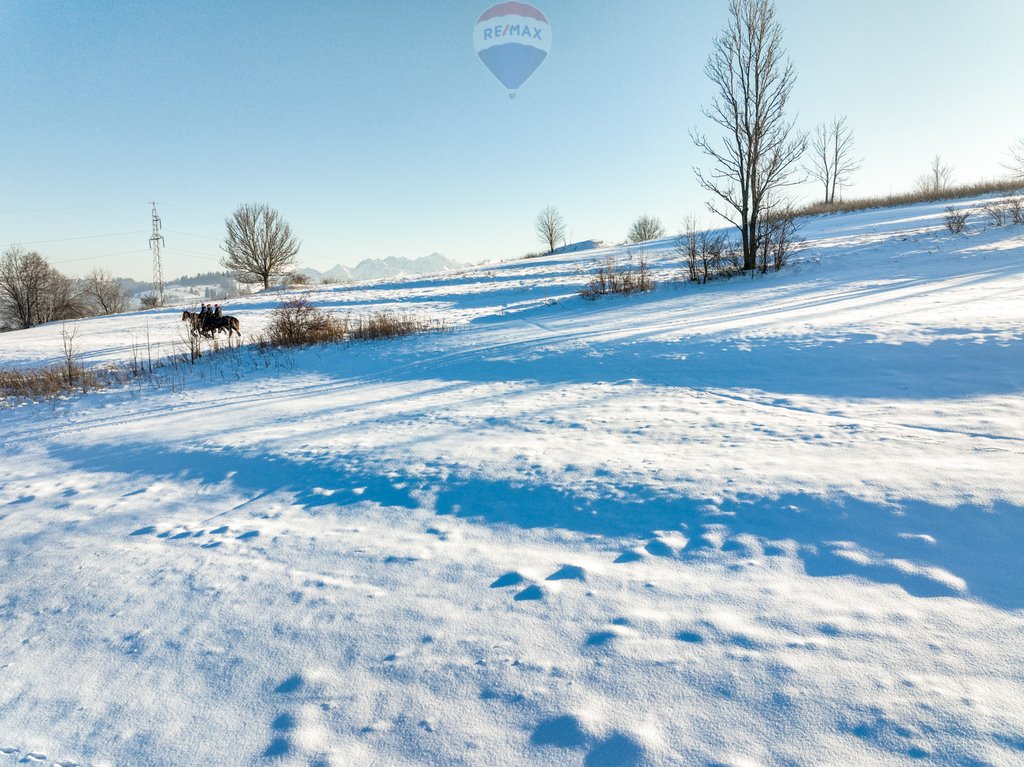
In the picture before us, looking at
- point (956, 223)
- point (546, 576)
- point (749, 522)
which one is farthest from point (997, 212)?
point (546, 576)

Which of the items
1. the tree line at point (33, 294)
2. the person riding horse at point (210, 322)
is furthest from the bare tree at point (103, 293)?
the person riding horse at point (210, 322)

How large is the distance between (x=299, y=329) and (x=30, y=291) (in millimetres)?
52901

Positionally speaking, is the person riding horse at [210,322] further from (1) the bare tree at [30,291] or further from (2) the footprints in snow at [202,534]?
(1) the bare tree at [30,291]

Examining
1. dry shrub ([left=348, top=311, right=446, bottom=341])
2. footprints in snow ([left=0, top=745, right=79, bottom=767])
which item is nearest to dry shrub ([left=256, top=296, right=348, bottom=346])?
dry shrub ([left=348, top=311, right=446, bottom=341])

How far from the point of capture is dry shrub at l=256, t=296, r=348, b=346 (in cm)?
1301

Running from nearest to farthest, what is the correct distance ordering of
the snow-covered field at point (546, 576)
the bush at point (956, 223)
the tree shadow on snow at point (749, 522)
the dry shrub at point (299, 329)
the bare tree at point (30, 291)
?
1. the snow-covered field at point (546, 576)
2. the tree shadow on snow at point (749, 522)
3. the dry shrub at point (299, 329)
4. the bush at point (956, 223)
5. the bare tree at point (30, 291)

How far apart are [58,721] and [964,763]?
134 inches

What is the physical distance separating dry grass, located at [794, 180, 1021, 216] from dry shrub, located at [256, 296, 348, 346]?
22.9 m

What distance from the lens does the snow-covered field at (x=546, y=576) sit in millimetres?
1851

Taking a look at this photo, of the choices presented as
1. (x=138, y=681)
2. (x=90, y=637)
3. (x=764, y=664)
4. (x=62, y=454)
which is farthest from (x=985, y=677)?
(x=62, y=454)

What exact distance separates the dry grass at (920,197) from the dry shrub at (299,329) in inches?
902

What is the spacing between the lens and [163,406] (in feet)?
26.4

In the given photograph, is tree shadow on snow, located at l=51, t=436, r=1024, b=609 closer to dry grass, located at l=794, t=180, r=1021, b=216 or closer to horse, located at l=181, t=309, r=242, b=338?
horse, located at l=181, t=309, r=242, b=338

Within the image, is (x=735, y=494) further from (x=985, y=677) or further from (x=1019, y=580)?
(x=985, y=677)
